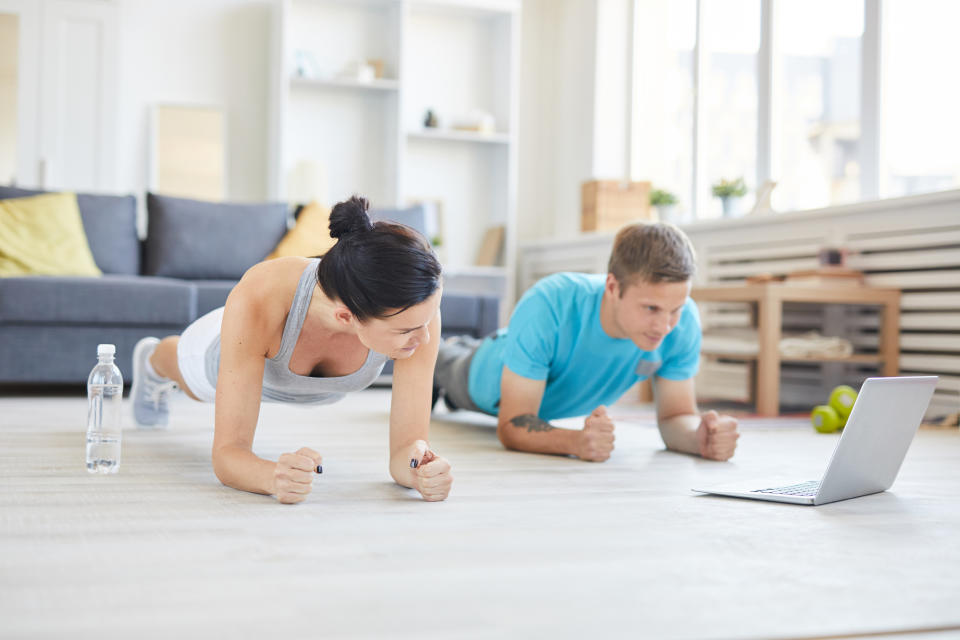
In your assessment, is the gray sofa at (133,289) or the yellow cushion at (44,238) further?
the yellow cushion at (44,238)

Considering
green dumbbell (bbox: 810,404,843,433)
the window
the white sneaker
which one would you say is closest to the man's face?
the white sneaker

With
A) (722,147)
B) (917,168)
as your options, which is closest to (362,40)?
(722,147)

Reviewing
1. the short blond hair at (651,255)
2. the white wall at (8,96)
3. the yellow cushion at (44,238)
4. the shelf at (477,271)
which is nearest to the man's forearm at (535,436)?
the short blond hair at (651,255)

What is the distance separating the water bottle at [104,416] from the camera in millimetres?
1859

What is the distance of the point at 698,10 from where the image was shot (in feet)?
18.5

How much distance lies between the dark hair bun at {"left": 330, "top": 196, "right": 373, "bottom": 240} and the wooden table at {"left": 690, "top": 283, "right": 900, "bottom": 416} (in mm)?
2534

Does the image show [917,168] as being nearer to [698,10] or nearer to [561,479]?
[698,10]

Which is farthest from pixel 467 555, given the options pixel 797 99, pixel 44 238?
pixel 797 99

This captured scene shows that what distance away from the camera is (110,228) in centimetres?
467

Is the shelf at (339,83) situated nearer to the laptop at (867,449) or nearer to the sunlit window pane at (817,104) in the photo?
the sunlit window pane at (817,104)

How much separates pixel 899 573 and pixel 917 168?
10.6 feet

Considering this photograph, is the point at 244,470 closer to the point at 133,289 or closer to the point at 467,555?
the point at 467,555

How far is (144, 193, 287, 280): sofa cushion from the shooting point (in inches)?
185

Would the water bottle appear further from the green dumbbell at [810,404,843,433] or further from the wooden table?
the wooden table
